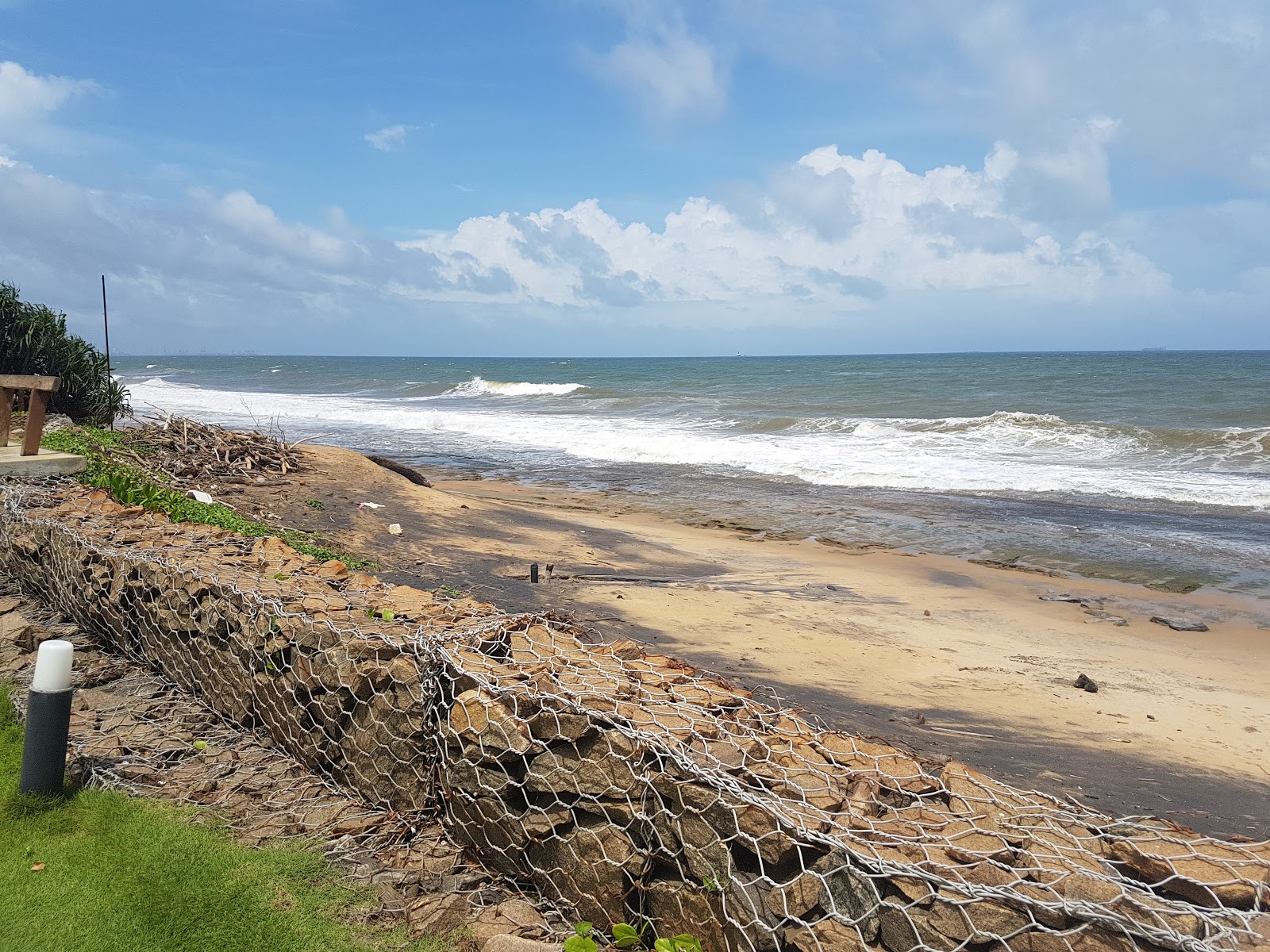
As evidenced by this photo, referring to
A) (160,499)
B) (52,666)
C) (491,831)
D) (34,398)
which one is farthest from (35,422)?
(491,831)

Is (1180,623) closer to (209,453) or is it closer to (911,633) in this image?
(911,633)

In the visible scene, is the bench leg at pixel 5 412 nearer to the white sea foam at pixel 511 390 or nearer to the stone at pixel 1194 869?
the stone at pixel 1194 869

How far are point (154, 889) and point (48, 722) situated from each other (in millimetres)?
898

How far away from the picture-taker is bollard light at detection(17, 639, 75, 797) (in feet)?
11.7

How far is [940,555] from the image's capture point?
11.4m

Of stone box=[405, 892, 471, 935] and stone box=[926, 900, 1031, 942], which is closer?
stone box=[926, 900, 1031, 942]

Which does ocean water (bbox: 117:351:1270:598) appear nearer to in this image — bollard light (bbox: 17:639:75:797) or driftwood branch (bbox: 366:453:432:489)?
driftwood branch (bbox: 366:453:432:489)

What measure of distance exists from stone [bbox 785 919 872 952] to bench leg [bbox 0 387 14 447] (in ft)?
30.3

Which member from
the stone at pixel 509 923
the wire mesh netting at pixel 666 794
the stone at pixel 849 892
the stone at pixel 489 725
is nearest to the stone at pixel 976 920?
the wire mesh netting at pixel 666 794

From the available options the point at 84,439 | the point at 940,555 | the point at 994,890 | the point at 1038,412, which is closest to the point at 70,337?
the point at 84,439

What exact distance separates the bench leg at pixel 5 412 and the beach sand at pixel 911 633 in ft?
7.72

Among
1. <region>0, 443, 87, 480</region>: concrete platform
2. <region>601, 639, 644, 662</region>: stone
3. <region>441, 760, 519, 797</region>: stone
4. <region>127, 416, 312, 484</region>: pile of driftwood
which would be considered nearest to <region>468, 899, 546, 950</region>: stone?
<region>441, 760, 519, 797</region>: stone

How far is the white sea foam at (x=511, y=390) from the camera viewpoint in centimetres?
4678

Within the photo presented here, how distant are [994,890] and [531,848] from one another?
1.67m
